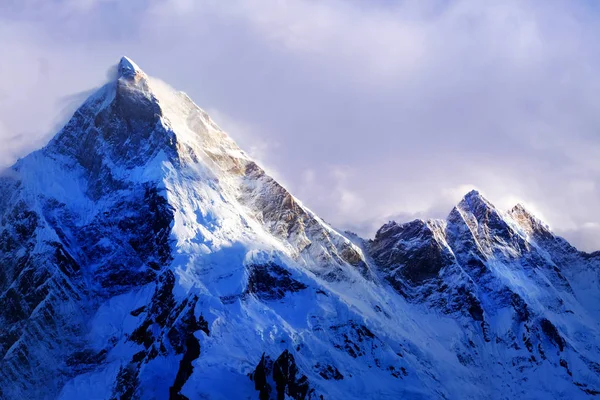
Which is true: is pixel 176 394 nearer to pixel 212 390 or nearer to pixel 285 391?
pixel 212 390

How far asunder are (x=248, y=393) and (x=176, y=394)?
1735 cm

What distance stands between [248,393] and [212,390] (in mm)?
9140

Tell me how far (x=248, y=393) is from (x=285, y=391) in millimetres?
9004

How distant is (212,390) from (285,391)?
1759 centimetres

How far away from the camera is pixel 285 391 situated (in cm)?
19838

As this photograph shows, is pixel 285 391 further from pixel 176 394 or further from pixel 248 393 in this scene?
pixel 176 394

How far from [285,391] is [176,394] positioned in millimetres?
26322

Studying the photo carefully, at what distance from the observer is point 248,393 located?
199 metres

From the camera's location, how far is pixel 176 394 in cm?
19825

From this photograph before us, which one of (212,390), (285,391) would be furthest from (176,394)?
(285,391)

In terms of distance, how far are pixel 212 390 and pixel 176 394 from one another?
9.53 meters

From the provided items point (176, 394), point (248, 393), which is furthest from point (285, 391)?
point (176, 394)
